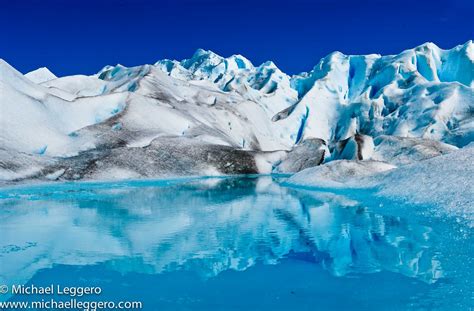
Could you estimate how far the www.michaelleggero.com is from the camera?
7512mm

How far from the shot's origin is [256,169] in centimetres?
5019

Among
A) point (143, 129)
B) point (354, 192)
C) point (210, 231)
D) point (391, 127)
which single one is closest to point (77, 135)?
point (143, 129)

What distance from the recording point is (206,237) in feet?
43.4

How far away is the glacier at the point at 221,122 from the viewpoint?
4019 centimetres

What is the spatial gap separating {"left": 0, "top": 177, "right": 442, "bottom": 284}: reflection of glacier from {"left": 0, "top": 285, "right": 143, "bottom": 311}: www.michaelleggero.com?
69cm

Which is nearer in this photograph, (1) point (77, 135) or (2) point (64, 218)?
(2) point (64, 218)

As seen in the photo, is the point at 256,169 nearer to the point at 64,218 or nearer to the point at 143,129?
the point at 143,129

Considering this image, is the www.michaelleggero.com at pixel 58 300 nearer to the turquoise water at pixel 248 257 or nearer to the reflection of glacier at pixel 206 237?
the turquoise water at pixel 248 257

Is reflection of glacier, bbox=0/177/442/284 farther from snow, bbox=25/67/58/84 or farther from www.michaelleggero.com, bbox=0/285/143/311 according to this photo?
snow, bbox=25/67/58/84

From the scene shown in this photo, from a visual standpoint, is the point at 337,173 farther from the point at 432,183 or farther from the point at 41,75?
the point at 41,75

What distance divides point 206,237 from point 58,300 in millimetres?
5795

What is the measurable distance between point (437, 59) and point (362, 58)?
1841cm

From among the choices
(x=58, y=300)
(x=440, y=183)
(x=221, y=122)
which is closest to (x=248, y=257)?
(x=58, y=300)

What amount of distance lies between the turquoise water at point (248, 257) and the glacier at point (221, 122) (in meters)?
10.6
